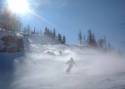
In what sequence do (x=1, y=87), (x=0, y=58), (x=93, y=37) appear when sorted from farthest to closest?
(x=93, y=37), (x=0, y=58), (x=1, y=87)

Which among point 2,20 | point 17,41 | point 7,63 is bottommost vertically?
point 7,63

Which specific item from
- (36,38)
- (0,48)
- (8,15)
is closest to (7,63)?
(0,48)

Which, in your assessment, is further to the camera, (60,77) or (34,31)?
(34,31)

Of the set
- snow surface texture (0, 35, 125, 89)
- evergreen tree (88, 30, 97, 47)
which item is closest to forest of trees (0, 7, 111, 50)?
evergreen tree (88, 30, 97, 47)

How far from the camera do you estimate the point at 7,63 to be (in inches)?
1232

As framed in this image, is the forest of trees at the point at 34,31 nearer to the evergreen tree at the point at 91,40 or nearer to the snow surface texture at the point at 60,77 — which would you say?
the evergreen tree at the point at 91,40

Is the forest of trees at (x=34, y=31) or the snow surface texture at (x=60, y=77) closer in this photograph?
the snow surface texture at (x=60, y=77)

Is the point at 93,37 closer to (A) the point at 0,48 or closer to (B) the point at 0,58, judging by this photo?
(A) the point at 0,48

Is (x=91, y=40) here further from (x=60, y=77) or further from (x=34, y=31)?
(x=60, y=77)

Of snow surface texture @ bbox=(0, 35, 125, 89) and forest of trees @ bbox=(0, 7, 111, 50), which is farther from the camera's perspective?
forest of trees @ bbox=(0, 7, 111, 50)

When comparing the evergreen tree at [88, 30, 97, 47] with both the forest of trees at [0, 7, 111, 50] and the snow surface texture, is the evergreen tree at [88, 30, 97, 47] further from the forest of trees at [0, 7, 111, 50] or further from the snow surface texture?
the snow surface texture

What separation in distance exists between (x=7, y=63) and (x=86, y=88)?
19.6 meters

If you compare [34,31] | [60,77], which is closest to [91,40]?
[34,31]

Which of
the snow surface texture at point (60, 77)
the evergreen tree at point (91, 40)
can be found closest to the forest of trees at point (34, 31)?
the evergreen tree at point (91, 40)
